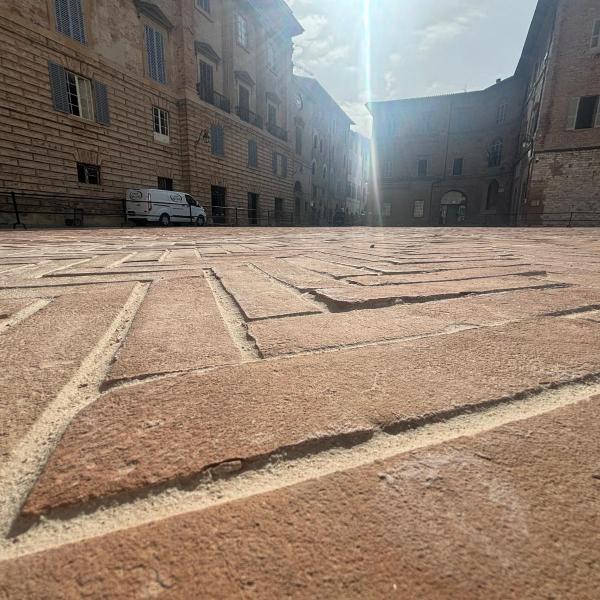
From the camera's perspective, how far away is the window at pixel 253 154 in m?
20.0

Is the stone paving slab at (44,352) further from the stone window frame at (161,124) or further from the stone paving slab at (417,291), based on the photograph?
the stone window frame at (161,124)

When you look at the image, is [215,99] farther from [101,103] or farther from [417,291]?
[417,291]

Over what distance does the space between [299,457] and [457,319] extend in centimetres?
87

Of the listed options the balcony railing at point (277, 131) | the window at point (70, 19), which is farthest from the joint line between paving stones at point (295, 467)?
the balcony railing at point (277, 131)

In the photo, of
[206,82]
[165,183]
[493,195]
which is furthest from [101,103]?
[493,195]

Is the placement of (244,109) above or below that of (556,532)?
above

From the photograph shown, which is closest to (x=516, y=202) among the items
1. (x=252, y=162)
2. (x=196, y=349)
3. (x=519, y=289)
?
(x=252, y=162)

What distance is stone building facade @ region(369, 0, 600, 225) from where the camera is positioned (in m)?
14.8

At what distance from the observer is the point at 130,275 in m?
2.00

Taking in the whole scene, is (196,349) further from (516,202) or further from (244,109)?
(516,202)

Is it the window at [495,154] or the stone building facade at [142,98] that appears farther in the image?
the window at [495,154]

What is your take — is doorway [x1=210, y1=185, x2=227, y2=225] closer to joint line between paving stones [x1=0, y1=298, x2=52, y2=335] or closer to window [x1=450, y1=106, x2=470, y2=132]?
joint line between paving stones [x1=0, y1=298, x2=52, y2=335]

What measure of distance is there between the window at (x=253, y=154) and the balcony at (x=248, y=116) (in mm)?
1084

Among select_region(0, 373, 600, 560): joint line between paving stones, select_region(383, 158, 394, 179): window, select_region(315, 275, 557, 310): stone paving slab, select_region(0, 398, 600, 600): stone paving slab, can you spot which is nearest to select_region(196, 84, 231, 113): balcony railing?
select_region(383, 158, 394, 179): window
